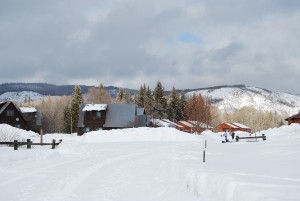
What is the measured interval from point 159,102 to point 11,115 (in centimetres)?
4016

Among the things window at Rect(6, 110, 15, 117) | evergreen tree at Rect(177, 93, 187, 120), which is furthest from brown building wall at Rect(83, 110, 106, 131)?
evergreen tree at Rect(177, 93, 187, 120)

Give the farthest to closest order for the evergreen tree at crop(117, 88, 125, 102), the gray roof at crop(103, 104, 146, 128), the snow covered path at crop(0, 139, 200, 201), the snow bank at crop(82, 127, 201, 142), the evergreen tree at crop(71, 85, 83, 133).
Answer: the evergreen tree at crop(117, 88, 125, 102)
the evergreen tree at crop(71, 85, 83, 133)
the gray roof at crop(103, 104, 146, 128)
the snow bank at crop(82, 127, 201, 142)
the snow covered path at crop(0, 139, 200, 201)

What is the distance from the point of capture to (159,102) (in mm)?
97812

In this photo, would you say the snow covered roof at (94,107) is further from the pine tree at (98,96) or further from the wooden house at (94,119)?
the pine tree at (98,96)

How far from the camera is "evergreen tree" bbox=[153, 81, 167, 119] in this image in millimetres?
96650

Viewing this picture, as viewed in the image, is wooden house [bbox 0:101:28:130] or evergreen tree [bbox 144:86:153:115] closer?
wooden house [bbox 0:101:28:130]

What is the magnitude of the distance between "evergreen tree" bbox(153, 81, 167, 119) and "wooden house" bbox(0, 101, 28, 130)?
3602 cm

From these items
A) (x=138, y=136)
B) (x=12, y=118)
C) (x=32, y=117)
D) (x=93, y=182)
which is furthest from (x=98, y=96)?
(x=93, y=182)

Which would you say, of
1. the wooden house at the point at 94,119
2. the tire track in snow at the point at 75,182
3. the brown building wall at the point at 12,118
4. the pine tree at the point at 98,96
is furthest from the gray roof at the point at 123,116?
the tire track in snow at the point at 75,182

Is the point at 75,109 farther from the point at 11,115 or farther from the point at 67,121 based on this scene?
the point at 11,115

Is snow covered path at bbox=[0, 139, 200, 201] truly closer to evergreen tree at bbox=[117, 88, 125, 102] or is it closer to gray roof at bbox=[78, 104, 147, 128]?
gray roof at bbox=[78, 104, 147, 128]

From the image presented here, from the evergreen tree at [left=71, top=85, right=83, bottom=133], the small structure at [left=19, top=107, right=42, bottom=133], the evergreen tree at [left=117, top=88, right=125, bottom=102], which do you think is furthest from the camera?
Answer: the evergreen tree at [left=117, top=88, right=125, bottom=102]

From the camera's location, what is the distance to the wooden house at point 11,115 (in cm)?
6894

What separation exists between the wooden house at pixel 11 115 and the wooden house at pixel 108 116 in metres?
11.2
